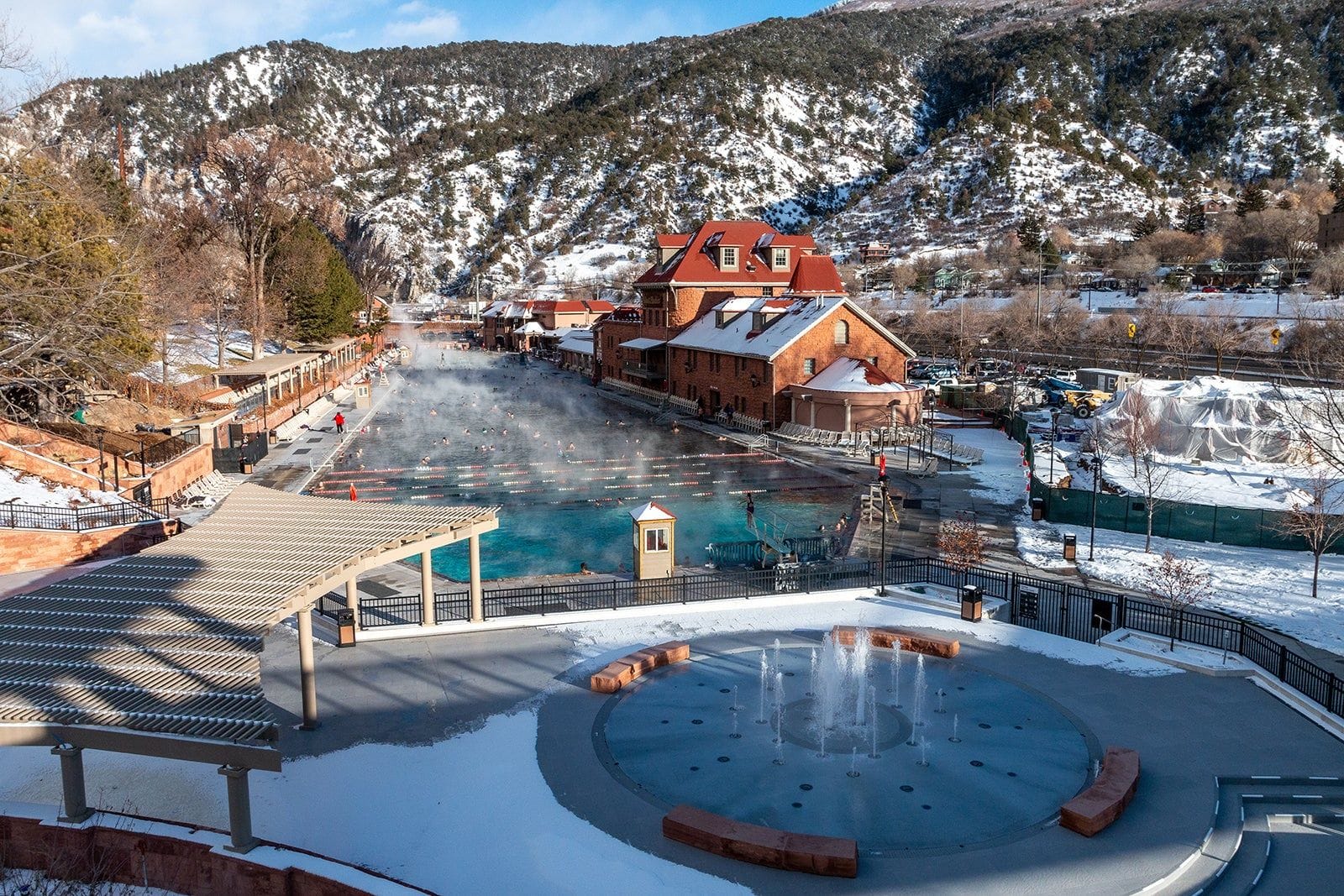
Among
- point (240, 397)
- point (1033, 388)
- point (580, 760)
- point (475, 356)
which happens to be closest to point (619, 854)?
point (580, 760)

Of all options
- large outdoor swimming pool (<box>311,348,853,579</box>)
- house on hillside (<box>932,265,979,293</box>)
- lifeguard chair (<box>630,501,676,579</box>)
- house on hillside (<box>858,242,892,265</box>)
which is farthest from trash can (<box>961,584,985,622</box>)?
house on hillside (<box>858,242,892,265</box>)

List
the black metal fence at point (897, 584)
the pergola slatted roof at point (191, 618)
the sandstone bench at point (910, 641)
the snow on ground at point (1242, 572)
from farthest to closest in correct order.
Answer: the snow on ground at point (1242, 572)
the black metal fence at point (897, 584)
the sandstone bench at point (910, 641)
the pergola slatted roof at point (191, 618)

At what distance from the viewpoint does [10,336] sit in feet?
95.3

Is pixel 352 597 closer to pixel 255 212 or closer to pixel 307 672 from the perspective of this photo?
pixel 307 672

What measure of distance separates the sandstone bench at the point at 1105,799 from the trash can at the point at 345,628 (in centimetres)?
1266

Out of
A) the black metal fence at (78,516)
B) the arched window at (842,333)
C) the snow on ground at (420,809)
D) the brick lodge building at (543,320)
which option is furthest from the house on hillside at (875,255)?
the snow on ground at (420,809)

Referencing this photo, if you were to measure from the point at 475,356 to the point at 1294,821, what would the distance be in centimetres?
10249

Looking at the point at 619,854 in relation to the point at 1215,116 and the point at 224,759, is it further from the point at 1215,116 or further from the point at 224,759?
the point at 1215,116

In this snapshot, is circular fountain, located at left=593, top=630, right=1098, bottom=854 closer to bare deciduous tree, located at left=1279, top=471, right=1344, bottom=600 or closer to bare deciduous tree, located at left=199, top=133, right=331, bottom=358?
bare deciduous tree, located at left=1279, top=471, right=1344, bottom=600

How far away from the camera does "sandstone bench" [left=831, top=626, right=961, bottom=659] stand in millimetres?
17516

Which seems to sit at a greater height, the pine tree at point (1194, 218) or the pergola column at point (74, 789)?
the pine tree at point (1194, 218)

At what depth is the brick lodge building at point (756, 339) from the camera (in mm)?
46375

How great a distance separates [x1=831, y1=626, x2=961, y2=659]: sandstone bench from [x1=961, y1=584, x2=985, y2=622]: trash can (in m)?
1.41

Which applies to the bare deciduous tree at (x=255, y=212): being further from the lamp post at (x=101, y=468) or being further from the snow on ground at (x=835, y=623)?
the snow on ground at (x=835, y=623)
